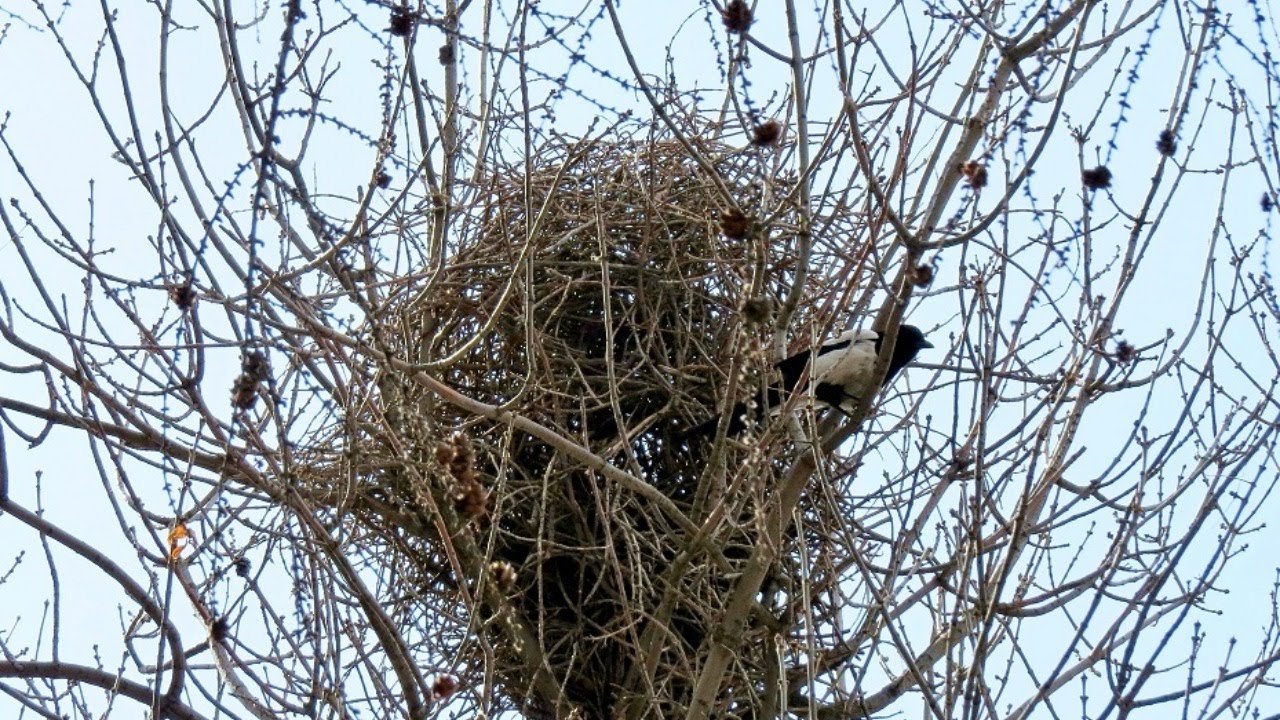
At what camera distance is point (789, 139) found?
145 inches

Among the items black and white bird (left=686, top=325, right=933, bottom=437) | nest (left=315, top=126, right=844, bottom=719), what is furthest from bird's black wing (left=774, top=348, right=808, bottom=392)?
nest (left=315, top=126, right=844, bottom=719)

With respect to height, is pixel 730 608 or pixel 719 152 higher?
pixel 719 152

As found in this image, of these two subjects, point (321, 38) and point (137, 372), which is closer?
point (321, 38)

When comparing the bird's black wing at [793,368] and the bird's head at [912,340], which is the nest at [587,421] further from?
the bird's head at [912,340]

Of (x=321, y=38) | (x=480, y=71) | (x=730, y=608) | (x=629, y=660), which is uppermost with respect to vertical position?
(x=480, y=71)

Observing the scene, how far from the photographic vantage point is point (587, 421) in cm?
341

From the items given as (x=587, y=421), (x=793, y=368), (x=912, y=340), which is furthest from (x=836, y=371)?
(x=587, y=421)

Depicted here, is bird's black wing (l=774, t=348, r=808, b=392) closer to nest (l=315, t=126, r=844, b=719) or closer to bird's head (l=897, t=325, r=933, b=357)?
nest (l=315, t=126, r=844, b=719)

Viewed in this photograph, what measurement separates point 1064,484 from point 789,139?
110cm

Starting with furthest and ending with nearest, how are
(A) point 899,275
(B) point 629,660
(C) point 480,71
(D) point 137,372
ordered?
1. (C) point 480,71
2. (B) point 629,660
3. (D) point 137,372
4. (A) point 899,275

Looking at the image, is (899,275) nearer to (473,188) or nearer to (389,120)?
(389,120)

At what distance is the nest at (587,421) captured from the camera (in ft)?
10.5

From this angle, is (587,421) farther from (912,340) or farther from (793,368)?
(912,340)

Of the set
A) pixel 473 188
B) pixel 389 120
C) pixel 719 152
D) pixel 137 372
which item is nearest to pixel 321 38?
pixel 389 120
